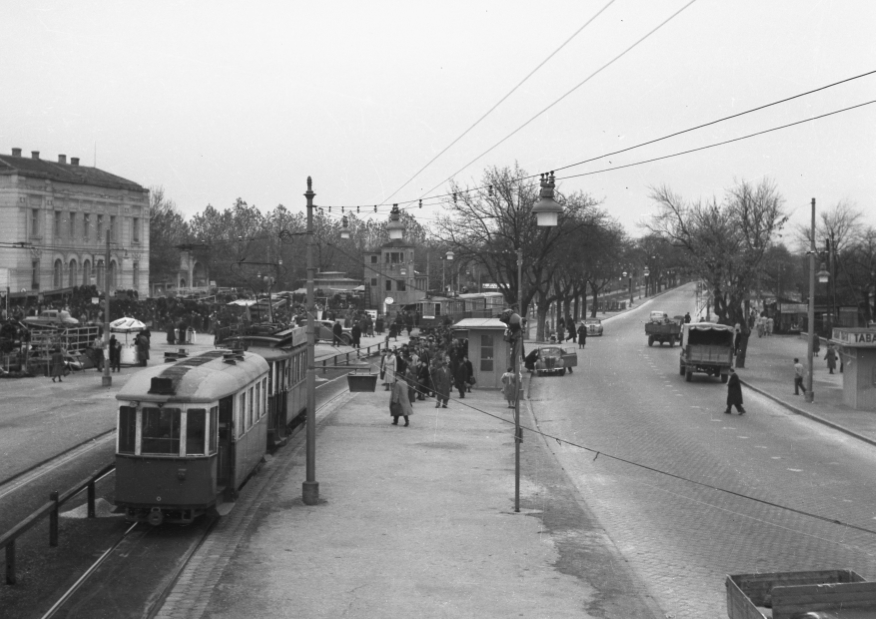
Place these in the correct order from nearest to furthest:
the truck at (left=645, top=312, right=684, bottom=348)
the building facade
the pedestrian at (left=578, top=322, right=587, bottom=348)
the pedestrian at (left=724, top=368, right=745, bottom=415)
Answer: the pedestrian at (left=724, top=368, right=745, bottom=415) < the pedestrian at (left=578, top=322, right=587, bottom=348) < the truck at (left=645, top=312, right=684, bottom=348) < the building facade

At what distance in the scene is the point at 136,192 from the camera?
90125mm

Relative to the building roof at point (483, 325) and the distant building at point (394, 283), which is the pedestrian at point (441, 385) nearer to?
the building roof at point (483, 325)

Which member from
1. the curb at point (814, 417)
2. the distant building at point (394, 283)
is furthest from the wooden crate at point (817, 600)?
the distant building at point (394, 283)

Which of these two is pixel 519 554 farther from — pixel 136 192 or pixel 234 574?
pixel 136 192

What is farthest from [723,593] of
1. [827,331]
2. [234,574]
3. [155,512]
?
[827,331]

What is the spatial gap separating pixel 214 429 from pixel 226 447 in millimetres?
940

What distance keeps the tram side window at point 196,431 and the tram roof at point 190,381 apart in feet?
0.63

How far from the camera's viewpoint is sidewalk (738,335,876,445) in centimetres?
3098

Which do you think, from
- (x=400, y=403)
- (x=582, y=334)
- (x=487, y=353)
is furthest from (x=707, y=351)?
(x=400, y=403)

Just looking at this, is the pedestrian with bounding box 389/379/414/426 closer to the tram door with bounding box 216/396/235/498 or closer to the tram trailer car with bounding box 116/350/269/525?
the tram door with bounding box 216/396/235/498

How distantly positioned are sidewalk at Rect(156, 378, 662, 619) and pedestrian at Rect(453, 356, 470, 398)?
11651mm

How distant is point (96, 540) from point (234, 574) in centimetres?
264

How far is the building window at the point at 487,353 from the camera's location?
128ft

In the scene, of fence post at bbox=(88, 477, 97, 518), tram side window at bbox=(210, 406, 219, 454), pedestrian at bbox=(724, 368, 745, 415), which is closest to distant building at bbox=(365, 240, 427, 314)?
pedestrian at bbox=(724, 368, 745, 415)
